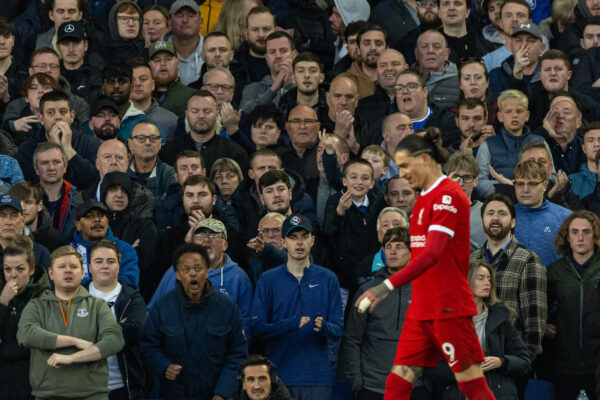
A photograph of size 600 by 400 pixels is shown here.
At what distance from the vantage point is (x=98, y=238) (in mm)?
12367

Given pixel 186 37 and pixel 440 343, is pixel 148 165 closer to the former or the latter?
pixel 186 37

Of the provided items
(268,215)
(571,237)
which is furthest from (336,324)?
(571,237)

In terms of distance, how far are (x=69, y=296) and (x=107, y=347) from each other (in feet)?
2.15

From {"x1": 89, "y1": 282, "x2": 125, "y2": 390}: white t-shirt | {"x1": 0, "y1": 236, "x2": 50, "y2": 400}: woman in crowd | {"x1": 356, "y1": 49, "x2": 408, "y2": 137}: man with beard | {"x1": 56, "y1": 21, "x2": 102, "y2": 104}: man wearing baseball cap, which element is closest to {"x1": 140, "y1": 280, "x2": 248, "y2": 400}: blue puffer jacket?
{"x1": 89, "y1": 282, "x2": 125, "y2": 390}: white t-shirt

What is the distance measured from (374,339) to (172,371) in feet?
6.36

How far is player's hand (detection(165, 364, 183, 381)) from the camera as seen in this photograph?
11.4m

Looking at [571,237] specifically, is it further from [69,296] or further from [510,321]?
[69,296]

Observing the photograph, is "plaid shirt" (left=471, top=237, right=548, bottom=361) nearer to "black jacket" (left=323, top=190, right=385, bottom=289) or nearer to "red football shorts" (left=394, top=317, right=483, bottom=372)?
"black jacket" (left=323, top=190, right=385, bottom=289)

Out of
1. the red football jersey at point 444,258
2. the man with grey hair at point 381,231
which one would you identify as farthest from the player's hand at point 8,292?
the red football jersey at point 444,258

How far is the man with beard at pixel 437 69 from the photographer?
51.9 feet

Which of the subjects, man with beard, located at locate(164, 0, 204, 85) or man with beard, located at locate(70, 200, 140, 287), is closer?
man with beard, located at locate(70, 200, 140, 287)

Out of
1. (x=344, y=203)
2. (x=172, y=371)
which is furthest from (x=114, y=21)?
(x=172, y=371)

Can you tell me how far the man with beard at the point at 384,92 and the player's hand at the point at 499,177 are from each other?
1746 mm

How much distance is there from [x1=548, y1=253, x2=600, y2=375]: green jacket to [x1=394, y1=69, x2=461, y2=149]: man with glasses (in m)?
2.78
